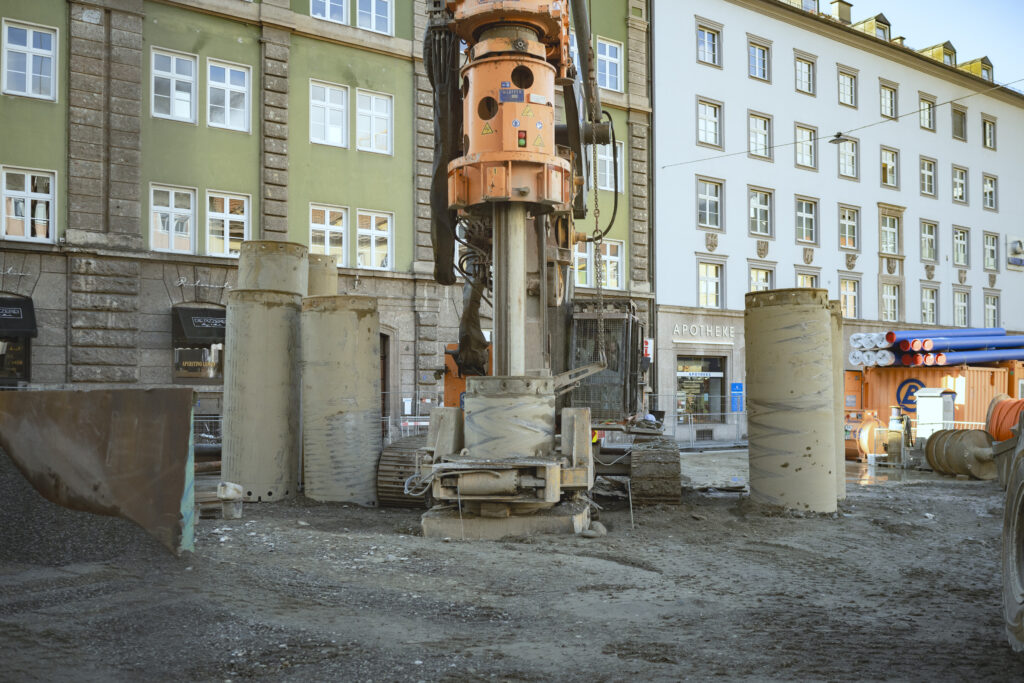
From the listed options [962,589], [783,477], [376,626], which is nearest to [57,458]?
[376,626]

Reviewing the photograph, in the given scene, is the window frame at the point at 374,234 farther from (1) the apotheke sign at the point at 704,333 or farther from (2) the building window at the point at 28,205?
(1) the apotheke sign at the point at 704,333

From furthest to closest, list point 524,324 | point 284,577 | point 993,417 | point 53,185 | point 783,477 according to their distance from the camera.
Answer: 1. point 53,185
2. point 993,417
3. point 783,477
4. point 524,324
5. point 284,577

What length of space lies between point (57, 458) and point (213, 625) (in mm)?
2481

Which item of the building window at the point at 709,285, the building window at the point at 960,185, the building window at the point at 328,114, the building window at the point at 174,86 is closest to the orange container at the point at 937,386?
the building window at the point at 709,285

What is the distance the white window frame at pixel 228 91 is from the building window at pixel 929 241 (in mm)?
32427

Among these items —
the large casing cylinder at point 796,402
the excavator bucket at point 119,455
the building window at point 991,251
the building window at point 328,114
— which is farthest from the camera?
the building window at point 991,251

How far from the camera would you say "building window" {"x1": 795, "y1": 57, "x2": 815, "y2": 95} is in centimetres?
3941

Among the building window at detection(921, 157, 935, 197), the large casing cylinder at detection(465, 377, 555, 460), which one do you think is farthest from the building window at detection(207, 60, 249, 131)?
the building window at detection(921, 157, 935, 197)

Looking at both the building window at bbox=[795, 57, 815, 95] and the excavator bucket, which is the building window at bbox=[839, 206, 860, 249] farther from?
the excavator bucket

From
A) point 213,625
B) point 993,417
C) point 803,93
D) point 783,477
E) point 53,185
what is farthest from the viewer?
point 803,93

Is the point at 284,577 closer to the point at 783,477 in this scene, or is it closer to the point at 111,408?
the point at 111,408

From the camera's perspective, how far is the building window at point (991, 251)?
4841cm

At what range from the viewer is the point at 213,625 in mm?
5926

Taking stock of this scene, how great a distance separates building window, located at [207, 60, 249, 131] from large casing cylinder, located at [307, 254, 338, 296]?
32.7ft
